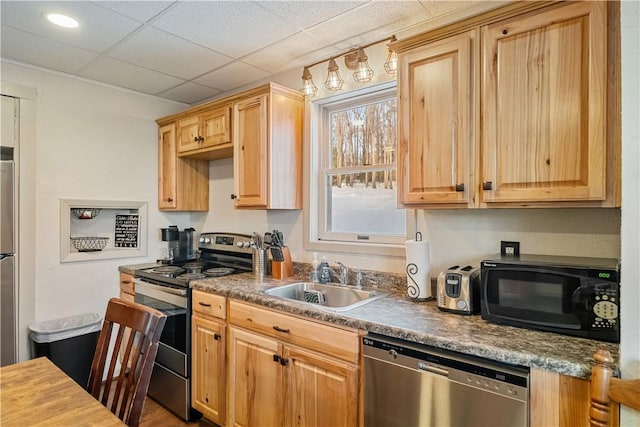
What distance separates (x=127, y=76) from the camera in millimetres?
2904

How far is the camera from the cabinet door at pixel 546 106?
1.33 m

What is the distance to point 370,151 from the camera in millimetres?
2461

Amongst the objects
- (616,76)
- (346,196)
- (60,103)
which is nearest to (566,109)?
(616,76)

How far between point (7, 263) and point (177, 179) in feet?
4.38

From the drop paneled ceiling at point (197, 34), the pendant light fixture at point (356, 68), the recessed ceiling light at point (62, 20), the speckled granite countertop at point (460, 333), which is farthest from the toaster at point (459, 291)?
the recessed ceiling light at point (62, 20)

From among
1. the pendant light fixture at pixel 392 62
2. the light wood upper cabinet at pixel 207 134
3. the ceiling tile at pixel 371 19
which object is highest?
the ceiling tile at pixel 371 19

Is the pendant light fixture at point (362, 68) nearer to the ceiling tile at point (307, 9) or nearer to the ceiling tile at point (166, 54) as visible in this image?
the ceiling tile at point (307, 9)

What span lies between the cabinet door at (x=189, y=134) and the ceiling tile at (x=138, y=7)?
3.52 feet

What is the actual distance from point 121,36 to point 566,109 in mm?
2417

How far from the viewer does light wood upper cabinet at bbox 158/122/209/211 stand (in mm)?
3273

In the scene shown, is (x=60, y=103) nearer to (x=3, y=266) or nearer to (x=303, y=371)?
(x=3, y=266)

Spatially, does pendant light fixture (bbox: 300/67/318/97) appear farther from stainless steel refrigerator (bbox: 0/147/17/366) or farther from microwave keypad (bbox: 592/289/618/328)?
stainless steel refrigerator (bbox: 0/147/17/366)

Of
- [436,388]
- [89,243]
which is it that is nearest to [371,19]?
[436,388]

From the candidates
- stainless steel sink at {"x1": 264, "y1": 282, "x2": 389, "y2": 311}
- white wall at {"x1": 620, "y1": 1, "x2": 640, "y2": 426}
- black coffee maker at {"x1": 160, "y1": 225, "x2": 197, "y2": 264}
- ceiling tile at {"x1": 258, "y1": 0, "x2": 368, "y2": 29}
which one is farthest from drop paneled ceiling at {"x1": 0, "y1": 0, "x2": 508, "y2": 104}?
stainless steel sink at {"x1": 264, "y1": 282, "x2": 389, "y2": 311}
